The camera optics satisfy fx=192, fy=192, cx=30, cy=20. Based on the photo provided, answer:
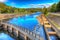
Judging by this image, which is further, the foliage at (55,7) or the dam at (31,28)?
the foliage at (55,7)

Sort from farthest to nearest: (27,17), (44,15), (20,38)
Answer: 1. (27,17)
2. (44,15)
3. (20,38)

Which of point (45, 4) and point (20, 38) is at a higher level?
point (45, 4)

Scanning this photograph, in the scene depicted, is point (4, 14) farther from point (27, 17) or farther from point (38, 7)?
point (38, 7)

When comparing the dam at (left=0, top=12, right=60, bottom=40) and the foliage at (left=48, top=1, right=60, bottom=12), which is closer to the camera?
the dam at (left=0, top=12, right=60, bottom=40)

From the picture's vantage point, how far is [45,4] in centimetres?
1212

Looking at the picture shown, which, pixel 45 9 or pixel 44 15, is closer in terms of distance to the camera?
pixel 45 9

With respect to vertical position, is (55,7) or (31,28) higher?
(55,7)

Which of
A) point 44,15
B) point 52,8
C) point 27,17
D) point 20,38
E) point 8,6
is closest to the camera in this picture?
point 20,38

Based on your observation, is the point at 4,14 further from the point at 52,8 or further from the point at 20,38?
the point at 20,38

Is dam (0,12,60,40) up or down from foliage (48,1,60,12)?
down

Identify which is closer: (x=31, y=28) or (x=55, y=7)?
(x=31, y=28)

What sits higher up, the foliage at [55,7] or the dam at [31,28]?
the foliage at [55,7]

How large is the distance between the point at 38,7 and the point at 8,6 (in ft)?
8.24

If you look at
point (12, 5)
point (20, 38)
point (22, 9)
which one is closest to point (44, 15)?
point (22, 9)
